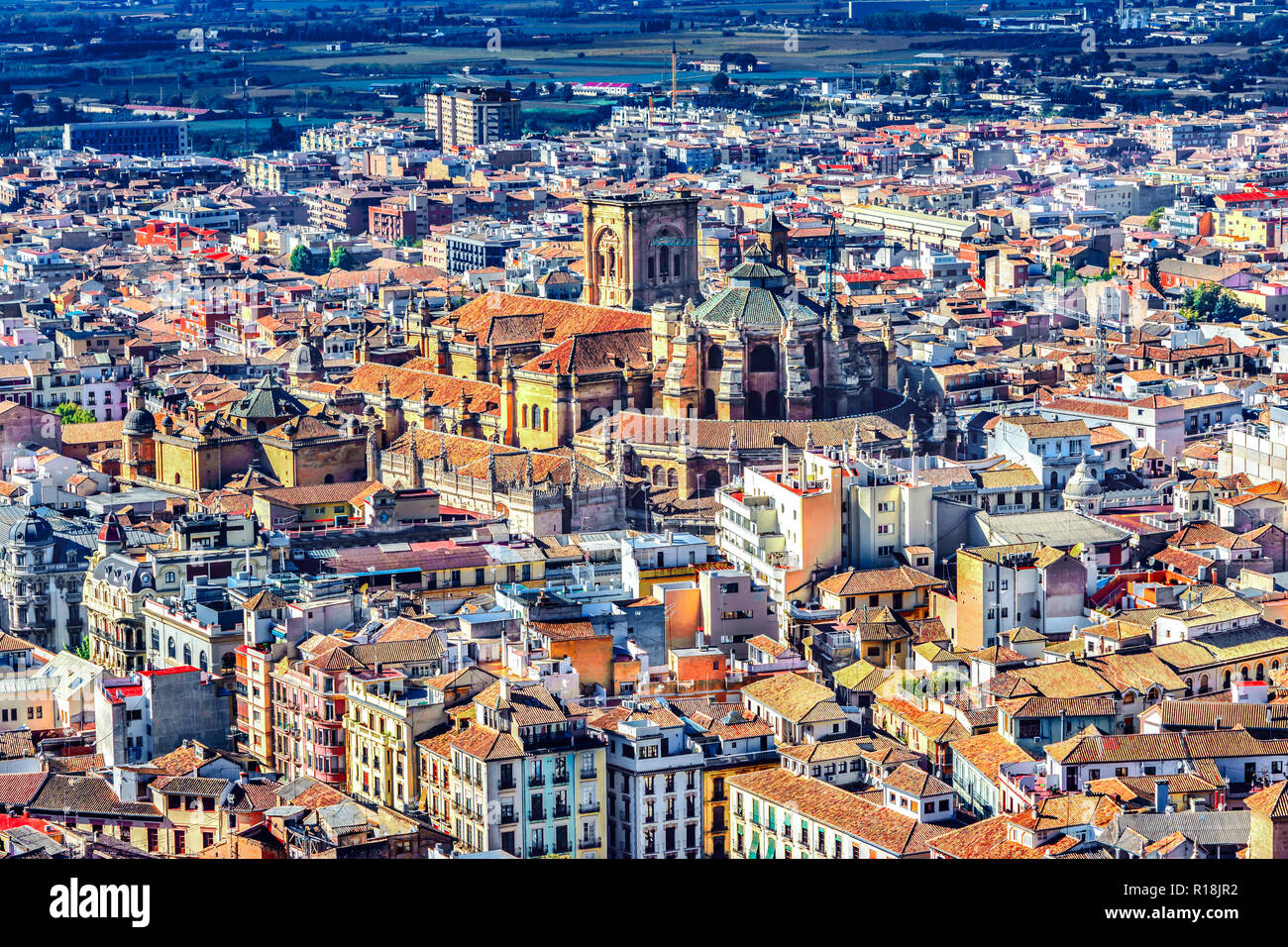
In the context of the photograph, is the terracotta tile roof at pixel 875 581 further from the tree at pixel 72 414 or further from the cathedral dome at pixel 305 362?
the tree at pixel 72 414

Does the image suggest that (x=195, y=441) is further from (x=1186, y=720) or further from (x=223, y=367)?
(x=1186, y=720)

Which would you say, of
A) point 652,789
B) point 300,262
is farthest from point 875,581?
point 300,262

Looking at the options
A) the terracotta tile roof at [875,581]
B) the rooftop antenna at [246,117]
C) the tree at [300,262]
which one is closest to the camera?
the terracotta tile roof at [875,581]

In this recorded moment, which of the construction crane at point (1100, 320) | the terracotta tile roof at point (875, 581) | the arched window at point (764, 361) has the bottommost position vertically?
the construction crane at point (1100, 320)

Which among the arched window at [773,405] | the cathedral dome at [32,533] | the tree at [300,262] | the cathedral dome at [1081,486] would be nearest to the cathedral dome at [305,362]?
the arched window at [773,405]

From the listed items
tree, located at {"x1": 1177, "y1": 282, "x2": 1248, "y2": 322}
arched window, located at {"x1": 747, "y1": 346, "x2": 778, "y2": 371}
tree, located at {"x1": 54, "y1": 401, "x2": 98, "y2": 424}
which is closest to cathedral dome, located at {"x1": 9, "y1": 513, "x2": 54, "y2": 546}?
arched window, located at {"x1": 747, "y1": 346, "x2": 778, "y2": 371}

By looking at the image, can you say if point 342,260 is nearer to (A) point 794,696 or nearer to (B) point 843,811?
(A) point 794,696

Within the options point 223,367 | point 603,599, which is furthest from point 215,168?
point 603,599

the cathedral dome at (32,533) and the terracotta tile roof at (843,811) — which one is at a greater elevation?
the cathedral dome at (32,533)
